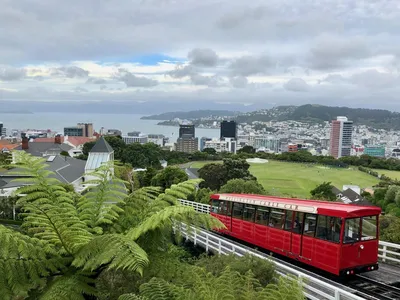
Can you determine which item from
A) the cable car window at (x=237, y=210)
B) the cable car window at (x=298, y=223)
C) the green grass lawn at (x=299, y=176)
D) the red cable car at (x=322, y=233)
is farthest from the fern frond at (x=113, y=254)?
the green grass lawn at (x=299, y=176)

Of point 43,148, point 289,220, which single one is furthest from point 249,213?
point 43,148

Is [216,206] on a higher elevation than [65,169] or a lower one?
higher

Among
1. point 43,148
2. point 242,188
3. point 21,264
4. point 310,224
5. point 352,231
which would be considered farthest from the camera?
point 43,148

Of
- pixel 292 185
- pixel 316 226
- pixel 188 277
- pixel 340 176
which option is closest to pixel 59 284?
pixel 188 277

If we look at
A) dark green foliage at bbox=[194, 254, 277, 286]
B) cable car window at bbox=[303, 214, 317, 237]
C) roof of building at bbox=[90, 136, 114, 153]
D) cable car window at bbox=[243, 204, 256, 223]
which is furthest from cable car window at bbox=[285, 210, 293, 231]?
roof of building at bbox=[90, 136, 114, 153]

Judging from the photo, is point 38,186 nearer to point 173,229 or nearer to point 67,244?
point 67,244

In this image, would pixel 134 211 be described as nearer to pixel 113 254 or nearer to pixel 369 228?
pixel 113 254

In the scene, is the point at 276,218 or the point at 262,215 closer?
the point at 276,218

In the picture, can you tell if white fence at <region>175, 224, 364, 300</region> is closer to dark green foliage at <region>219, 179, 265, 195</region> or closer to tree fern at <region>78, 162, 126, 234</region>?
tree fern at <region>78, 162, 126, 234</region>
